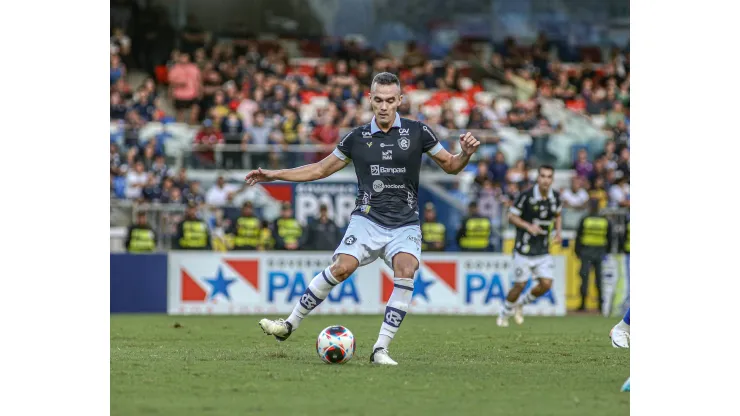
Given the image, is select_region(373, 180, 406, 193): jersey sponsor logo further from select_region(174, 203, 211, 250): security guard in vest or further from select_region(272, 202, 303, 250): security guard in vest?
select_region(174, 203, 211, 250): security guard in vest

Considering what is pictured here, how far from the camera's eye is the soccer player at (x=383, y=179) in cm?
1022

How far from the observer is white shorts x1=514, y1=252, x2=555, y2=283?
17.1 metres

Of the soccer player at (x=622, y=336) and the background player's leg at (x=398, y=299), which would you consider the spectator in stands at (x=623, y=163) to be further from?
the background player's leg at (x=398, y=299)

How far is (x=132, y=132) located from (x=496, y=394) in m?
17.0

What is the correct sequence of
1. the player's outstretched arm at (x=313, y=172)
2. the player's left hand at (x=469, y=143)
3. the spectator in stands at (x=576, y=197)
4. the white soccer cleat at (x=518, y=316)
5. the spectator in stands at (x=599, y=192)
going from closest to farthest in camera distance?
the player's left hand at (x=469, y=143) → the player's outstretched arm at (x=313, y=172) → the white soccer cleat at (x=518, y=316) → the spectator in stands at (x=599, y=192) → the spectator in stands at (x=576, y=197)

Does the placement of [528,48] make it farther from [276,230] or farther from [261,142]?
[276,230]

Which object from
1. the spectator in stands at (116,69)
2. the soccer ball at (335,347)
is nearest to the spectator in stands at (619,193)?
the spectator in stands at (116,69)

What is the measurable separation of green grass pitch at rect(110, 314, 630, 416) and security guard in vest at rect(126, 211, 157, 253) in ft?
21.5

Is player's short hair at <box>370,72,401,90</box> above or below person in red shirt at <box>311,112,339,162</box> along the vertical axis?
below

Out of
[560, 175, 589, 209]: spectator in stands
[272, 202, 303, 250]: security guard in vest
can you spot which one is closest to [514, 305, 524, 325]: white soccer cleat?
[272, 202, 303, 250]: security guard in vest

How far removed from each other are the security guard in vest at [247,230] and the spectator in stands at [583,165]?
6.67 meters

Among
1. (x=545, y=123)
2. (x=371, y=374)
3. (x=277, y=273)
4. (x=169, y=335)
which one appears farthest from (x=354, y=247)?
(x=545, y=123)

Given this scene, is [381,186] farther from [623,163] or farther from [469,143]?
[623,163]

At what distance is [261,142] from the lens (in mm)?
24609
